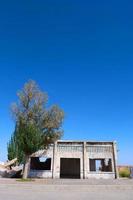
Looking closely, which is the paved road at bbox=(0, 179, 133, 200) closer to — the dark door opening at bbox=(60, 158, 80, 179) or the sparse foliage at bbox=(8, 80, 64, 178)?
the sparse foliage at bbox=(8, 80, 64, 178)

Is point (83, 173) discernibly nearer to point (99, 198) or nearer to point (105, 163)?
point (105, 163)

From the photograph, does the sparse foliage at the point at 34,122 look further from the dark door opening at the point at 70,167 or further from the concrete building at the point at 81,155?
the dark door opening at the point at 70,167

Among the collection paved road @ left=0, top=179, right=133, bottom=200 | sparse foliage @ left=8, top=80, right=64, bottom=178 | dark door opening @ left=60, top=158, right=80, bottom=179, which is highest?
sparse foliage @ left=8, top=80, right=64, bottom=178

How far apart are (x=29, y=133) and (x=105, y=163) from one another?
15820mm

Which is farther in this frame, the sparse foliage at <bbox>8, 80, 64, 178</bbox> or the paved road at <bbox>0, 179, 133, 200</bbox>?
the sparse foliage at <bbox>8, 80, 64, 178</bbox>

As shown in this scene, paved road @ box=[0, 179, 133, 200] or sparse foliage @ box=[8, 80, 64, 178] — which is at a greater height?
sparse foliage @ box=[8, 80, 64, 178]

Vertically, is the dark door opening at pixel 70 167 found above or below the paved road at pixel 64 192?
above

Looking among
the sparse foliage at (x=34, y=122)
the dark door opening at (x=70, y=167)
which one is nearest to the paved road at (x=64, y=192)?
the sparse foliage at (x=34, y=122)

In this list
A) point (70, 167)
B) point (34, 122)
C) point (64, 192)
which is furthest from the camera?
point (70, 167)

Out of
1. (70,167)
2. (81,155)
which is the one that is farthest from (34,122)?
Result: (70,167)

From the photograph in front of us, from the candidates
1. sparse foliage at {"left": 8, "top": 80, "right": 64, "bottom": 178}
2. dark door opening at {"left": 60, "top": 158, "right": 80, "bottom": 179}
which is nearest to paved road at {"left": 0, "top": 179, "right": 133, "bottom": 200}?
sparse foliage at {"left": 8, "top": 80, "right": 64, "bottom": 178}

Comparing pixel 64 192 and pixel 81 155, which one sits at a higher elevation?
pixel 81 155

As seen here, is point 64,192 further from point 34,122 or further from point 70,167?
point 70,167

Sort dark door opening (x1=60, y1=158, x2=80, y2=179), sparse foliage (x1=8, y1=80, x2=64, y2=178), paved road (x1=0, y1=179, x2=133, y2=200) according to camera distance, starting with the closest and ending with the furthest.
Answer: paved road (x1=0, y1=179, x2=133, y2=200), sparse foliage (x1=8, y1=80, x2=64, y2=178), dark door opening (x1=60, y1=158, x2=80, y2=179)
